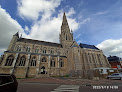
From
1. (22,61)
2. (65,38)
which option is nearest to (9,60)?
(22,61)

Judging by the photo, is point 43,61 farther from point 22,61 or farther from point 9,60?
point 9,60

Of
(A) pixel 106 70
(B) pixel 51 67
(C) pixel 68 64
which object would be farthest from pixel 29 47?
(A) pixel 106 70

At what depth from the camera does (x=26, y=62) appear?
1925cm

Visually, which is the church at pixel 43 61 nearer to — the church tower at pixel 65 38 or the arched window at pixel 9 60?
the arched window at pixel 9 60

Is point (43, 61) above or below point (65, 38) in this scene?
below

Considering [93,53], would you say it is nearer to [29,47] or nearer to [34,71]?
[34,71]

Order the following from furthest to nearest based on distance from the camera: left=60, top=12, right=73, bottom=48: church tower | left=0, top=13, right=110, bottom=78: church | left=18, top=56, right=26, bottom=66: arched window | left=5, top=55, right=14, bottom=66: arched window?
left=60, top=12, right=73, bottom=48: church tower, left=18, top=56, right=26, bottom=66: arched window, left=5, top=55, right=14, bottom=66: arched window, left=0, top=13, right=110, bottom=78: church

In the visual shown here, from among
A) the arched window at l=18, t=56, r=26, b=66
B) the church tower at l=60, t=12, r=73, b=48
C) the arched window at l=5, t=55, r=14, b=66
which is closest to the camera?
the arched window at l=5, t=55, r=14, b=66

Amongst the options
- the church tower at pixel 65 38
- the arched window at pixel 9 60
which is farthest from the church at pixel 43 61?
the church tower at pixel 65 38

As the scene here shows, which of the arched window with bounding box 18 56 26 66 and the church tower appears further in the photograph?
the church tower

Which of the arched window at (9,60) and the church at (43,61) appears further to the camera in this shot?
the arched window at (9,60)

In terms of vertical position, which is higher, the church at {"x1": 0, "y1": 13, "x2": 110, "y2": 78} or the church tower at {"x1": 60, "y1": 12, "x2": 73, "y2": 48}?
the church tower at {"x1": 60, "y1": 12, "x2": 73, "y2": 48}

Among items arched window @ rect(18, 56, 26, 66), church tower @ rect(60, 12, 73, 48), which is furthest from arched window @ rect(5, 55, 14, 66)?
church tower @ rect(60, 12, 73, 48)

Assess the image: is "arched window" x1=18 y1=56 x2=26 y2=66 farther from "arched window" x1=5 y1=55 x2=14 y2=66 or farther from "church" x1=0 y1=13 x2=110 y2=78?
"arched window" x1=5 y1=55 x2=14 y2=66
